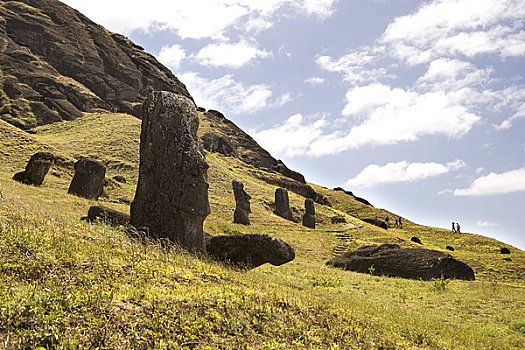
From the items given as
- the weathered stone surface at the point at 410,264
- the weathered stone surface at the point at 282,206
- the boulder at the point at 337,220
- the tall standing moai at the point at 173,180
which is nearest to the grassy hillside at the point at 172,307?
the tall standing moai at the point at 173,180

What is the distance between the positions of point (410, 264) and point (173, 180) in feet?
48.9

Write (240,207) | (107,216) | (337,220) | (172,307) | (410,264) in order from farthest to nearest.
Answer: (337,220), (240,207), (410,264), (107,216), (172,307)

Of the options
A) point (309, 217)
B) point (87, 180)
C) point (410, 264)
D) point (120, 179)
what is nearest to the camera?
point (410, 264)

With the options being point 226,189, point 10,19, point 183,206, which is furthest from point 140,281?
point 10,19

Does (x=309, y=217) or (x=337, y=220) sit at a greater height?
(x=337, y=220)

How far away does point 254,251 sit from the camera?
47.4ft

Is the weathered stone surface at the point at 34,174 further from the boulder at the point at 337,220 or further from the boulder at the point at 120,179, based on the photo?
the boulder at the point at 337,220

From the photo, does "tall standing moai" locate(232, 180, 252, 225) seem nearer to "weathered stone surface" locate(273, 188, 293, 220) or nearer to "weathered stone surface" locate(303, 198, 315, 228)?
"weathered stone surface" locate(303, 198, 315, 228)

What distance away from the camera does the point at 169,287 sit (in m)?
8.66

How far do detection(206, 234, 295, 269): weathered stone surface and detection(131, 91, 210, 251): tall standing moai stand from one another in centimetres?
73

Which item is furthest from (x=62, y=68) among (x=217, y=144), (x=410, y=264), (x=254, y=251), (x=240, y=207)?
(x=254, y=251)

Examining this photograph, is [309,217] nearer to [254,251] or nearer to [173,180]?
[254,251]

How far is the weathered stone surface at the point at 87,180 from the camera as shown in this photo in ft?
99.8

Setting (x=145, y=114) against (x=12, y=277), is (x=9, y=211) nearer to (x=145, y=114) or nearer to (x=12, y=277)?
(x=12, y=277)
